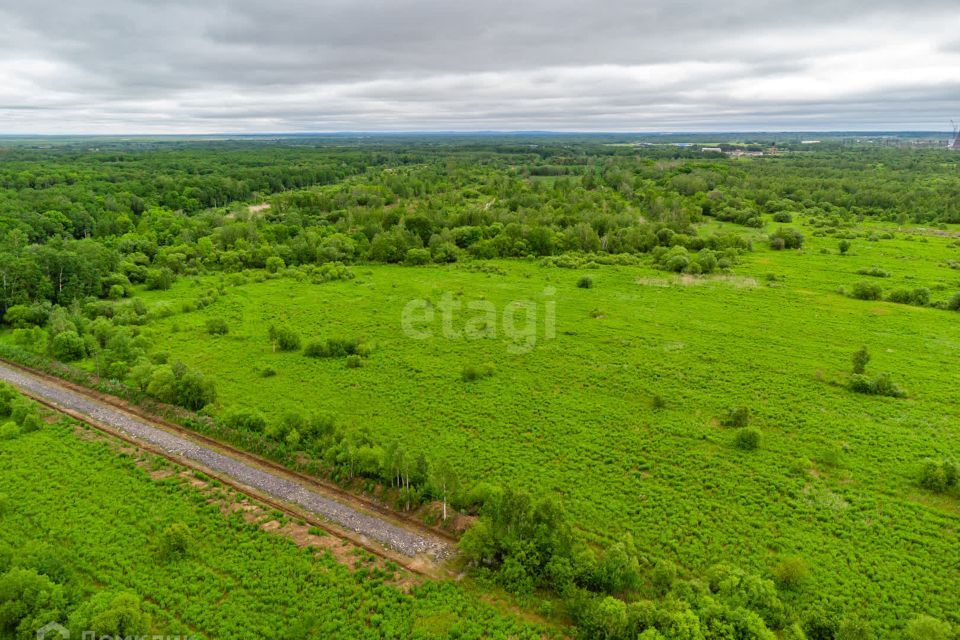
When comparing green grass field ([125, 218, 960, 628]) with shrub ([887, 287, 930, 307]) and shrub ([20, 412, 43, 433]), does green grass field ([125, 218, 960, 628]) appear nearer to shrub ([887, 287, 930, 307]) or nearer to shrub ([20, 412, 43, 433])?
shrub ([887, 287, 930, 307])

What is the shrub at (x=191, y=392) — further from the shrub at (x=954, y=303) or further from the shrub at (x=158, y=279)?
the shrub at (x=954, y=303)

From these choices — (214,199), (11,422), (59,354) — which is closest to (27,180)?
(214,199)

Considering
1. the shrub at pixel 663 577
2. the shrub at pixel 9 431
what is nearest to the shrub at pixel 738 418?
the shrub at pixel 663 577

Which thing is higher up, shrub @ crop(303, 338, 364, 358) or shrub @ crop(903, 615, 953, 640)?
shrub @ crop(303, 338, 364, 358)

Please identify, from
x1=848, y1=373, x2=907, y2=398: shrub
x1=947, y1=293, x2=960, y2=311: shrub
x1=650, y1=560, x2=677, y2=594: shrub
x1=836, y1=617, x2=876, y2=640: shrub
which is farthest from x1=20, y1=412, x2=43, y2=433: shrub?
x1=947, y1=293, x2=960, y2=311: shrub

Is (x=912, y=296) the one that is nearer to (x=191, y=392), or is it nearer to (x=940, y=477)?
(x=940, y=477)

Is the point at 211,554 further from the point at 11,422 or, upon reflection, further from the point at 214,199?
the point at 214,199
